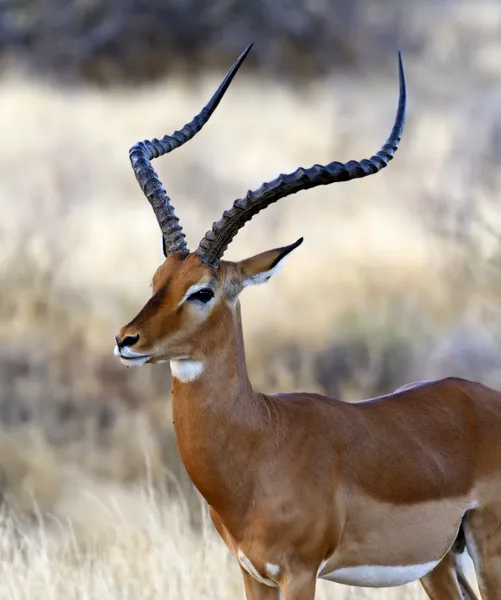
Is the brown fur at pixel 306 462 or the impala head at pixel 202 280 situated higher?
the impala head at pixel 202 280

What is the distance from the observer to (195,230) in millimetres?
17391

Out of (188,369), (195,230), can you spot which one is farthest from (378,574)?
(195,230)

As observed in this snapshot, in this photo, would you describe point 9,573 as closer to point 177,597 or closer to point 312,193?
point 177,597

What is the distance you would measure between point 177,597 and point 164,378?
22.9ft

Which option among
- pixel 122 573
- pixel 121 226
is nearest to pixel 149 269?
pixel 121 226

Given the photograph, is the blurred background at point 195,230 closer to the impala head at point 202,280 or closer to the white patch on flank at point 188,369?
the white patch on flank at point 188,369

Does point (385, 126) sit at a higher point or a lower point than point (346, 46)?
lower

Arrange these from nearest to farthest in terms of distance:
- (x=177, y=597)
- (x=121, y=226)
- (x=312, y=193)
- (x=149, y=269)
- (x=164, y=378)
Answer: (x=177, y=597), (x=164, y=378), (x=149, y=269), (x=121, y=226), (x=312, y=193)

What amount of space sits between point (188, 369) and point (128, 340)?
369 mm

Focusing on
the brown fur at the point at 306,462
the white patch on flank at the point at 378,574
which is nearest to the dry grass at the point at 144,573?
the white patch on flank at the point at 378,574

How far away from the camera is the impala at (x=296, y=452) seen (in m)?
5.44

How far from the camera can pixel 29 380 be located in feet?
48.2

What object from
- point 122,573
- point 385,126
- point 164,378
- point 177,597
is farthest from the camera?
point 385,126

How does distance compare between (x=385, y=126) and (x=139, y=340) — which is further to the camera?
(x=385, y=126)
